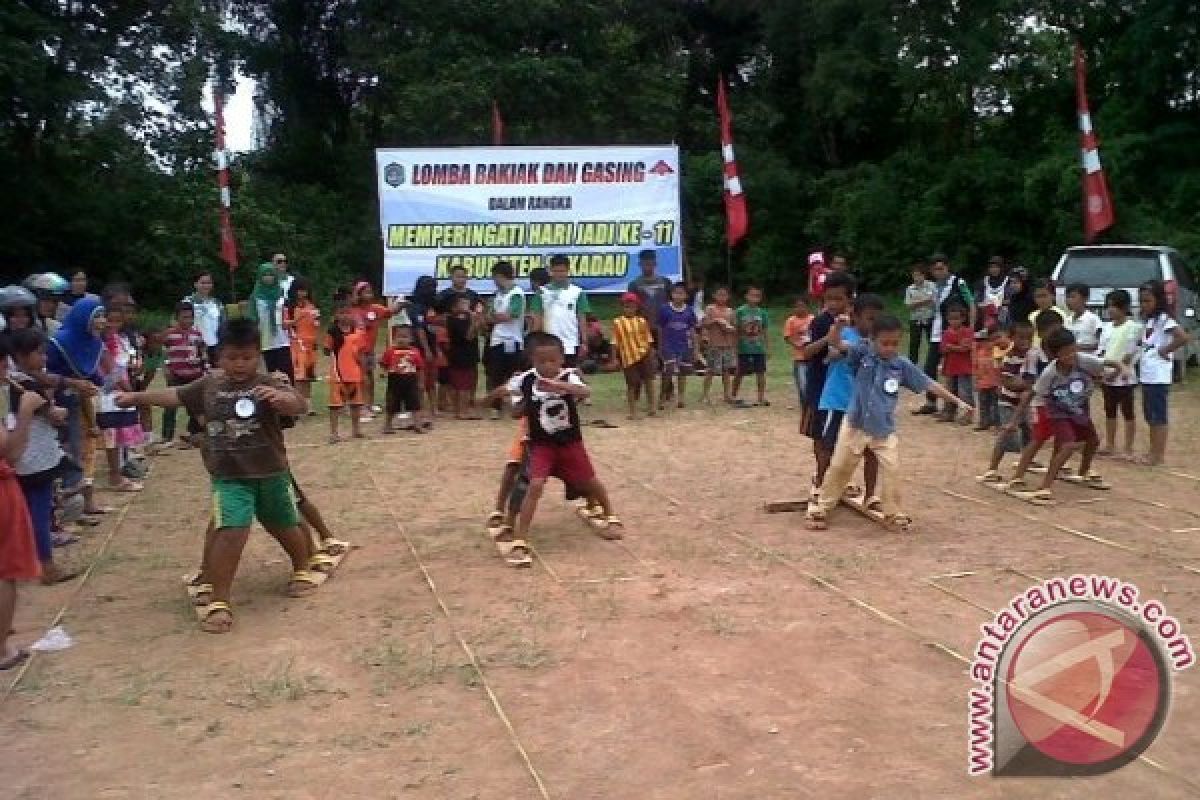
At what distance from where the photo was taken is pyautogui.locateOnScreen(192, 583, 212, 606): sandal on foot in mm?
6082

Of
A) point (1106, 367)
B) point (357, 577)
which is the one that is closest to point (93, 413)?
point (357, 577)

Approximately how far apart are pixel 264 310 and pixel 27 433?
7.61 meters

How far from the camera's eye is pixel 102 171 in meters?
27.9

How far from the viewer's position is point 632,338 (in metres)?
12.7

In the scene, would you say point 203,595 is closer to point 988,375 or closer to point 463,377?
point 463,377

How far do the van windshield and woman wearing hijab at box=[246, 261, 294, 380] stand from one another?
964 cm

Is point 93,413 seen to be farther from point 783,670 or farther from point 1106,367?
point 1106,367

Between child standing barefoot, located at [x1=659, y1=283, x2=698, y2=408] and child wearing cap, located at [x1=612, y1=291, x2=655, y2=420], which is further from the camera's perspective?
child standing barefoot, located at [x1=659, y1=283, x2=698, y2=408]

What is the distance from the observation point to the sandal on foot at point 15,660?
528 cm

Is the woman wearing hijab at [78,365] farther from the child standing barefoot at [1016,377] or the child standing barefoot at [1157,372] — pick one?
the child standing barefoot at [1157,372]

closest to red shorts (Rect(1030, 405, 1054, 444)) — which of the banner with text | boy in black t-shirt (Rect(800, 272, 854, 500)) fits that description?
boy in black t-shirt (Rect(800, 272, 854, 500))

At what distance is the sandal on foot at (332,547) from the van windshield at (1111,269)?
11.1 m

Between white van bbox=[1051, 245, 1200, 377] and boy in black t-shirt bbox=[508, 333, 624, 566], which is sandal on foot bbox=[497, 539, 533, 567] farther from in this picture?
white van bbox=[1051, 245, 1200, 377]

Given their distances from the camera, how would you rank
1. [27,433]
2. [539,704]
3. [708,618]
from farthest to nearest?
1. [708,618]
2. [27,433]
3. [539,704]
